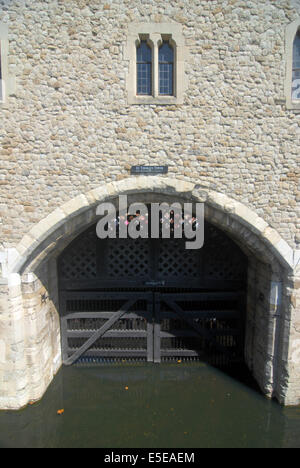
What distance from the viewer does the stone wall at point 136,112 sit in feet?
12.7

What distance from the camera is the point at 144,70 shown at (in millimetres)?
4223

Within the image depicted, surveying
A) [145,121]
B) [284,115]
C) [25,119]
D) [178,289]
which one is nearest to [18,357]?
[178,289]

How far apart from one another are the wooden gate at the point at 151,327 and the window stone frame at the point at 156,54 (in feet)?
11.5

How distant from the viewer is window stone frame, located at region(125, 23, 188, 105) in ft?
12.8

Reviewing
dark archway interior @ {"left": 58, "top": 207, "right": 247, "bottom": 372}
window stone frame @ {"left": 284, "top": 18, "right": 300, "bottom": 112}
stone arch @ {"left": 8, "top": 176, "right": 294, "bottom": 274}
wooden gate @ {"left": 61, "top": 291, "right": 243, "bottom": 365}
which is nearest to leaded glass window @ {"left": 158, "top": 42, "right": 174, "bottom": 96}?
stone arch @ {"left": 8, "top": 176, "right": 294, "bottom": 274}

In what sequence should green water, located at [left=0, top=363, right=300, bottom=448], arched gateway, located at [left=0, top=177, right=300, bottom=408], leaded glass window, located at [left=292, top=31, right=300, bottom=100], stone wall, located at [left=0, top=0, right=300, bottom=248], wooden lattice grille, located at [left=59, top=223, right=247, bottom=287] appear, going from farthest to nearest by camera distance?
1. wooden lattice grille, located at [left=59, top=223, right=247, bottom=287]
2. arched gateway, located at [left=0, top=177, right=300, bottom=408]
3. leaded glass window, located at [left=292, top=31, right=300, bottom=100]
4. green water, located at [left=0, top=363, right=300, bottom=448]
5. stone wall, located at [left=0, top=0, right=300, bottom=248]

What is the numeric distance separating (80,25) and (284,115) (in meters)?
3.11

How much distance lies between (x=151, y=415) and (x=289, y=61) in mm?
5654

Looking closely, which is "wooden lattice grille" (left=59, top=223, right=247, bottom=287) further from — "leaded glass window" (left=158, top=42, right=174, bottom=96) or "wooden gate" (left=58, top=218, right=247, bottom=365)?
"leaded glass window" (left=158, top=42, right=174, bottom=96)

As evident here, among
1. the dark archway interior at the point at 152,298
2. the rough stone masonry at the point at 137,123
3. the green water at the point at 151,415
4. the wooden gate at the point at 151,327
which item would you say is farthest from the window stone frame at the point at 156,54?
the green water at the point at 151,415

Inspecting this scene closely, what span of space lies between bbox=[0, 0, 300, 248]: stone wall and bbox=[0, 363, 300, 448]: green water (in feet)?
9.22

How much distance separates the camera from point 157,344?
575cm

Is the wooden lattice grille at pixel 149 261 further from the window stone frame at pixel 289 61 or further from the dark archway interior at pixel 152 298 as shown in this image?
the window stone frame at pixel 289 61
